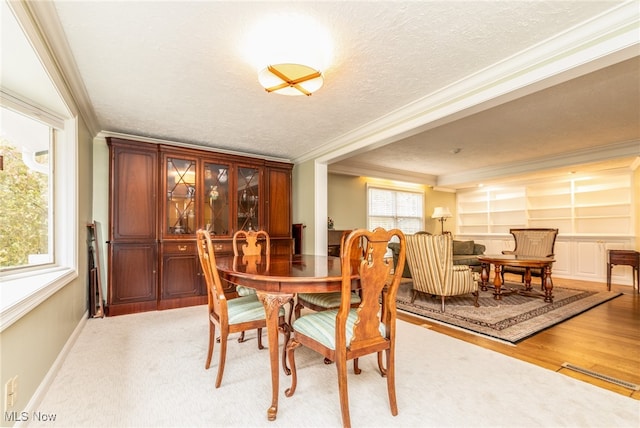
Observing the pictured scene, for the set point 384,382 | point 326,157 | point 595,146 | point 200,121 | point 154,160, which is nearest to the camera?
point 384,382

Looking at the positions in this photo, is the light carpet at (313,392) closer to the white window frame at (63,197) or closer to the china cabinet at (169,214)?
the white window frame at (63,197)

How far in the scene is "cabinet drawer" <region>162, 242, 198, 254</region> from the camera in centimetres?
391

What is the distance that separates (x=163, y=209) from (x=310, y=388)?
3049mm

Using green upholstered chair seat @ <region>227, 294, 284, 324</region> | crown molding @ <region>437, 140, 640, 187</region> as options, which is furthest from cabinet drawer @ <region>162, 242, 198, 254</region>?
crown molding @ <region>437, 140, 640, 187</region>

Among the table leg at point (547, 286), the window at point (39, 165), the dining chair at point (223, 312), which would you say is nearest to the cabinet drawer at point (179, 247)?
the window at point (39, 165)

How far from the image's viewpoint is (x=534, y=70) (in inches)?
86.9

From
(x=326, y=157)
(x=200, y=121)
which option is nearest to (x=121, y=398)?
(x=200, y=121)

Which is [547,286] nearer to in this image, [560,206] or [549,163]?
[549,163]

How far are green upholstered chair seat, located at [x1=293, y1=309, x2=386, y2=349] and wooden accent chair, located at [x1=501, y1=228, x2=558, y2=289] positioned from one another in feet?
13.1

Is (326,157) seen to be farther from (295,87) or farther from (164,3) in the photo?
(164,3)

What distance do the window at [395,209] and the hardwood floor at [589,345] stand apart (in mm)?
3731

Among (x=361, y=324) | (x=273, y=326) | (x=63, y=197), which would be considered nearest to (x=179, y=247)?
(x=63, y=197)

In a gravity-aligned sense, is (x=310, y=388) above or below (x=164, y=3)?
below

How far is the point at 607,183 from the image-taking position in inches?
238
